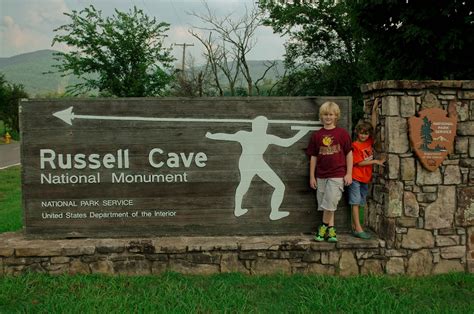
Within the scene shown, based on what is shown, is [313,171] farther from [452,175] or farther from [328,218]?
[452,175]

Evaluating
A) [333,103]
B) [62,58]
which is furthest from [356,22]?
[62,58]

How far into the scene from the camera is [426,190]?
4.72m

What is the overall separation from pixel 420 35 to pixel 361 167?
7076 millimetres

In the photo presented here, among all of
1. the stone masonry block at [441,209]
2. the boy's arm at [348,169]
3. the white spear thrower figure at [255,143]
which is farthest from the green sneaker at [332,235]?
the stone masonry block at [441,209]

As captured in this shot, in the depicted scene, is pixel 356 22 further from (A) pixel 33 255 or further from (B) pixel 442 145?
(A) pixel 33 255

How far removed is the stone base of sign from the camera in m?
4.62

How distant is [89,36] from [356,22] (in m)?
10.1

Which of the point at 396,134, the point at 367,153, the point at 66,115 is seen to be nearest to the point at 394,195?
the point at 367,153

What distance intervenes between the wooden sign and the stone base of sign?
29cm

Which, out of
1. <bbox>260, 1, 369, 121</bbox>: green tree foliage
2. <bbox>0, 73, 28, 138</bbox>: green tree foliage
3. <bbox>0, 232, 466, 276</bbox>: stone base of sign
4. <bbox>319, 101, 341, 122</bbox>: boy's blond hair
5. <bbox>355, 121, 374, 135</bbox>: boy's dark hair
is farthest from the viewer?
<bbox>0, 73, 28, 138</bbox>: green tree foliage

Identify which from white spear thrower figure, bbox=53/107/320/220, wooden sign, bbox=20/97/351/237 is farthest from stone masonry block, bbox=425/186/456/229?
white spear thrower figure, bbox=53/107/320/220

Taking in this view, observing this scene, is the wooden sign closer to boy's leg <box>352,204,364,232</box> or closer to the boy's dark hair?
the boy's dark hair

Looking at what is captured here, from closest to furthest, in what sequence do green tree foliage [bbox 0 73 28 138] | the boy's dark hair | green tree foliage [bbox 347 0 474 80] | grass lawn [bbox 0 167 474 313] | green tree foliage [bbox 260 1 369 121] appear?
grass lawn [bbox 0 167 474 313], the boy's dark hair, green tree foliage [bbox 347 0 474 80], green tree foliage [bbox 260 1 369 121], green tree foliage [bbox 0 73 28 138]

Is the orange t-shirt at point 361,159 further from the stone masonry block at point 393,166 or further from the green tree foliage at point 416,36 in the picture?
the green tree foliage at point 416,36
